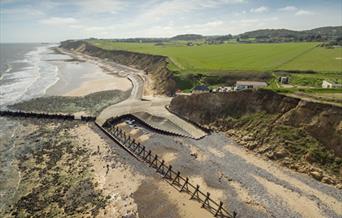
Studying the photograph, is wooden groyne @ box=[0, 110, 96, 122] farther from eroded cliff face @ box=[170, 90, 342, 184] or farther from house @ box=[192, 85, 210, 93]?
house @ box=[192, 85, 210, 93]

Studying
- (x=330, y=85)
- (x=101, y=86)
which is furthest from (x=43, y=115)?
(x=330, y=85)

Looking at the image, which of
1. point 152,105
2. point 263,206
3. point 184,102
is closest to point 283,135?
point 263,206

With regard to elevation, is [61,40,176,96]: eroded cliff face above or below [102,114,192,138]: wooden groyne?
above

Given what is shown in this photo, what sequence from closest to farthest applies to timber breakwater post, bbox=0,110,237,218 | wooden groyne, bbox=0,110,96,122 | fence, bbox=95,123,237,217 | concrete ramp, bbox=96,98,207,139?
1. fence, bbox=95,123,237,217
2. timber breakwater post, bbox=0,110,237,218
3. concrete ramp, bbox=96,98,207,139
4. wooden groyne, bbox=0,110,96,122

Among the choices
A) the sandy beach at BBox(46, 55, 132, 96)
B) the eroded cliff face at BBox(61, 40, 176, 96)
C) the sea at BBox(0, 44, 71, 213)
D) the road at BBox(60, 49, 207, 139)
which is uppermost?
the eroded cliff face at BBox(61, 40, 176, 96)

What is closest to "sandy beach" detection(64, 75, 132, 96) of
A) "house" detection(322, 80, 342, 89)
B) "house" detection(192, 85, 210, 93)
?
"house" detection(192, 85, 210, 93)

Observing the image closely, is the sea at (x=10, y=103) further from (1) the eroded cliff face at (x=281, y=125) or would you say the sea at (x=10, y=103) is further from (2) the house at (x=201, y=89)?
(2) the house at (x=201, y=89)

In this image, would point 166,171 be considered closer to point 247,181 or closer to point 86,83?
point 247,181
